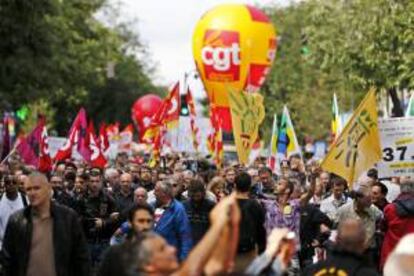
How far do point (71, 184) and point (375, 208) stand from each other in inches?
233

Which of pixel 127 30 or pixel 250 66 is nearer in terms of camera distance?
pixel 250 66

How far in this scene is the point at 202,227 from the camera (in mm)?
14531

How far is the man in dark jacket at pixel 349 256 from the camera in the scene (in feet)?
29.9

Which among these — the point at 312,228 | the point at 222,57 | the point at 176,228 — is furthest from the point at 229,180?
the point at 222,57

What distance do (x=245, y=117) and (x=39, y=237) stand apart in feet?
48.7

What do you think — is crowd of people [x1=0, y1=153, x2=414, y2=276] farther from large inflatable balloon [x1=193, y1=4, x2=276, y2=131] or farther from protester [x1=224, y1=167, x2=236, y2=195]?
large inflatable balloon [x1=193, y1=4, x2=276, y2=131]

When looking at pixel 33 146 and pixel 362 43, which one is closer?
pixel 33 146

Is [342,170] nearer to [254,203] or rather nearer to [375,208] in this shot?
[375,208]

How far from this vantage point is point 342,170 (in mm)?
16953

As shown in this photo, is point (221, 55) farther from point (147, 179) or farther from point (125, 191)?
point (125, 191)

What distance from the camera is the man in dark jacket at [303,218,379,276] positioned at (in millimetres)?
9117

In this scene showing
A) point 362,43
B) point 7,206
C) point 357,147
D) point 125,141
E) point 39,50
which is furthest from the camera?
point 125,141

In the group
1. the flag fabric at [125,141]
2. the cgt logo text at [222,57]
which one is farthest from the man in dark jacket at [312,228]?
the cgt logo text at [222,57]

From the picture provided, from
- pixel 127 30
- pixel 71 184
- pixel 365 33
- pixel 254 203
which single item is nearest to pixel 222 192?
pixel 71 184
